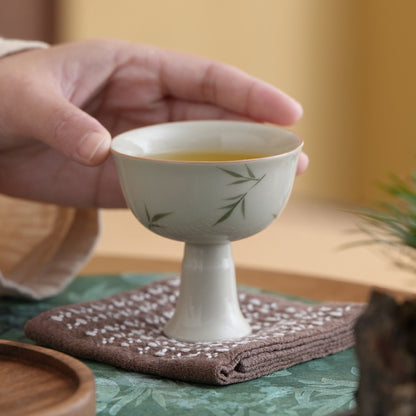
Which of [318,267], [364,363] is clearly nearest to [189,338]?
[364,363]

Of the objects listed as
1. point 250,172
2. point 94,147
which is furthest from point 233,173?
point 94,147

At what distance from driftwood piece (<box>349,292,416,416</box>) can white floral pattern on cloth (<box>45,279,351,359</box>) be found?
18 centimetres

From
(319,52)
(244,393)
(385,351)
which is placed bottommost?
(319,52)

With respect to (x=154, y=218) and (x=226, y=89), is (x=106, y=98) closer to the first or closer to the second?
(x=226, y=89)

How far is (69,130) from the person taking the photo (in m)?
0.56

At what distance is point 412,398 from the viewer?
27 cm

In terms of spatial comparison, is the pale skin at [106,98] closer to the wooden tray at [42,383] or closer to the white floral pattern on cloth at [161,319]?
the white floral pattern on cloth at [161,319]

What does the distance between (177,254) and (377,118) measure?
907 millimetres

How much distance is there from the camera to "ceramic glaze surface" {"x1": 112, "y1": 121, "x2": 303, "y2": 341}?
47 cm

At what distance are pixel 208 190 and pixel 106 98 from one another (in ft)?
1.05

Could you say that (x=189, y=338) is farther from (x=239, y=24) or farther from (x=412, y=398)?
(x=239, y=24)

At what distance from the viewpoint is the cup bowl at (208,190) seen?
47 cm

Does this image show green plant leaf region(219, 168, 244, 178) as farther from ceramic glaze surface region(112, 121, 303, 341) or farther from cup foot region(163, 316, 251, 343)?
cup foot region(163, 316, 251, 343)

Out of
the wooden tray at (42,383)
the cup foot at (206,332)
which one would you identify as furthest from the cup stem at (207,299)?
the wooden tray at (42,383)
